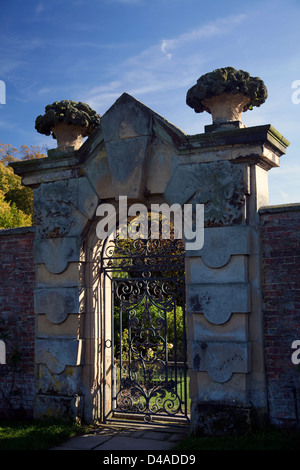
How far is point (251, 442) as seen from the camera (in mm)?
4875

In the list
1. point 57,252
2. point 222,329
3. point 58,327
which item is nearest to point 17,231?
point 57,252

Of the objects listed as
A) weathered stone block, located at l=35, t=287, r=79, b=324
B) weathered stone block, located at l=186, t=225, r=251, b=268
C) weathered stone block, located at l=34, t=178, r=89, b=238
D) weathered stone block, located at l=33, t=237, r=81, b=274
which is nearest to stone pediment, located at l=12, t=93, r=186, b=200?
weathered stone block, located at l=34, t=178, r=89, b=238

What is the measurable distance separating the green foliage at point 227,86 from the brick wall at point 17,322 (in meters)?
3.05

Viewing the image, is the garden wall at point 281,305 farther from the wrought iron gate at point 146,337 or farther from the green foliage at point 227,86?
the green foliage at point 227,86

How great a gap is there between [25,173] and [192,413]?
→ 409cm

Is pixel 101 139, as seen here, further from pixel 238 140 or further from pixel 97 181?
pixel 238 140

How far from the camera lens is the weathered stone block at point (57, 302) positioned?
6.43 meters

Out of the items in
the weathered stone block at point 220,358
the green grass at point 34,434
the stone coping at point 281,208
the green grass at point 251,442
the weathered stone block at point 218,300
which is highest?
the stone coping at point 281,208

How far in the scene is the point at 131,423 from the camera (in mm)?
6324

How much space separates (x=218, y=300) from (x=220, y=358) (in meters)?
0.65

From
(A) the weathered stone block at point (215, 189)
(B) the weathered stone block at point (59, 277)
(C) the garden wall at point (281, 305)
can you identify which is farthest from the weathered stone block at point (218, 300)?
(B) the weathered stone block at point (59, 277)

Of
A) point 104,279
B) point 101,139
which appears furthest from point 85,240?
point 101,139

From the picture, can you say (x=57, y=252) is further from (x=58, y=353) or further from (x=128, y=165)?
(x=128, y=165)

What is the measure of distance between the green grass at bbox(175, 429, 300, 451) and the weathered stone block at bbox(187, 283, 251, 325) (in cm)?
124
